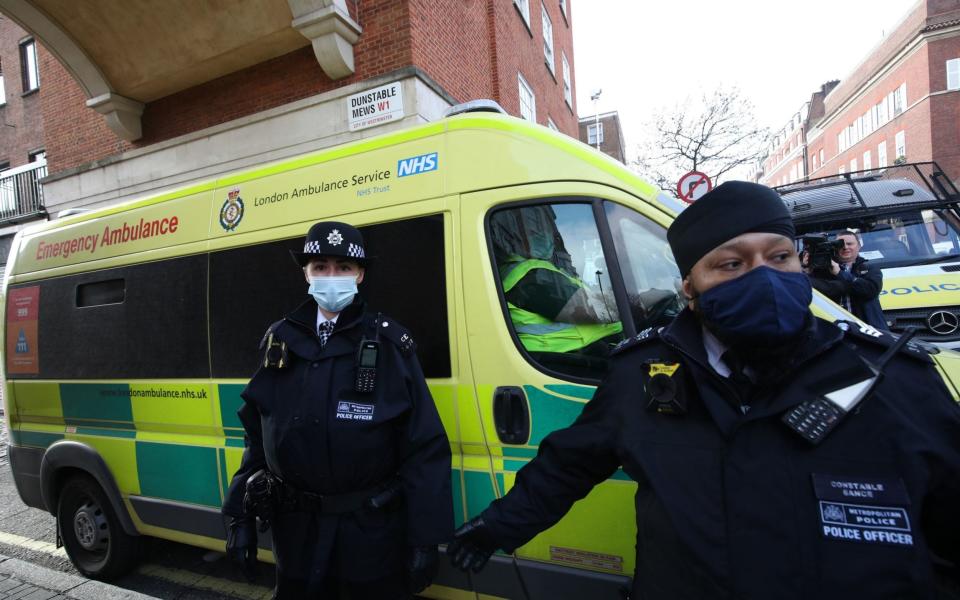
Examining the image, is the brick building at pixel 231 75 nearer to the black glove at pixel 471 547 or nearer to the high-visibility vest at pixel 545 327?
the high-visibility vest at pixel 545 327

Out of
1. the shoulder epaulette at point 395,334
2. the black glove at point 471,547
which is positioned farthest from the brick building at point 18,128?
the black glove at point 471,547

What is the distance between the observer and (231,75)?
8977 millimetres

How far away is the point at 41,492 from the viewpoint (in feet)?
12.9

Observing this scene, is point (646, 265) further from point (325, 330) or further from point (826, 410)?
point (325, 330)

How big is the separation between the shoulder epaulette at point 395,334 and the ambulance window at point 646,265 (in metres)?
0.96

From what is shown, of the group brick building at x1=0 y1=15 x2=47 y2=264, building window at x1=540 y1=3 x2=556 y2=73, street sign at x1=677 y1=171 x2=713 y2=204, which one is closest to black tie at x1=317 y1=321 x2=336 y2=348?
street sign at x1=677 y1=171 x2=713 y2=204

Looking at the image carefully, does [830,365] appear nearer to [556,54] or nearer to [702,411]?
[702,411]

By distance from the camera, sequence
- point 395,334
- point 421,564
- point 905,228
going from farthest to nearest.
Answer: point 905,228 → point 395,334 → point 421,564

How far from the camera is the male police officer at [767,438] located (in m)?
1.05

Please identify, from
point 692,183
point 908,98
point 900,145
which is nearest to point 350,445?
point 692,183

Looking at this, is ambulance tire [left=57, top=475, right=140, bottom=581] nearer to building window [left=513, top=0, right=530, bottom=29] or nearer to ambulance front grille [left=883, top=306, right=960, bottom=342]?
ambulance front grille [left=883, top=306, right=960, bottom=342]

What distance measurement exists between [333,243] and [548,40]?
16988mm

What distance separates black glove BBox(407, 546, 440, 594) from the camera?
198 centimetres

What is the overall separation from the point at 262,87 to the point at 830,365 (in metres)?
9.45
